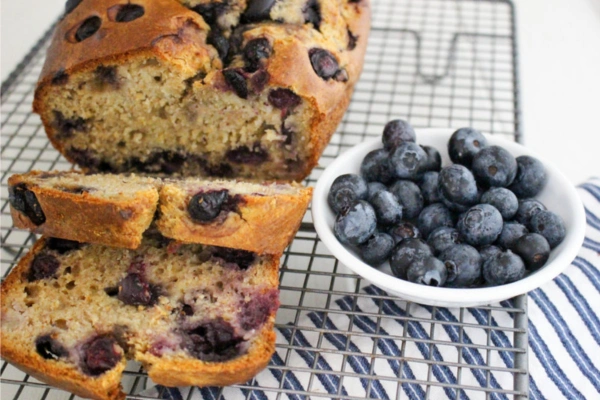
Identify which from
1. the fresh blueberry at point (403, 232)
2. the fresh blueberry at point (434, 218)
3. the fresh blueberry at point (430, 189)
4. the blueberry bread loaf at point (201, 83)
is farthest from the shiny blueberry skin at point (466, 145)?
the blueberry bread loaf at point (201, 83)

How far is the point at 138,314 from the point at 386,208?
30.2 inches

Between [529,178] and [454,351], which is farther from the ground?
[529,178]

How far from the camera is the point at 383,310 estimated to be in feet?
6.87

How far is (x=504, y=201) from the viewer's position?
2035mm

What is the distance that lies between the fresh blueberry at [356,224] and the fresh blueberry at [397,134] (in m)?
0.34

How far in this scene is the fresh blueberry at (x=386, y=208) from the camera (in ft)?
6.71

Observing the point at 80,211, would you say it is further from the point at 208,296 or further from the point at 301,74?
the point at 301,74

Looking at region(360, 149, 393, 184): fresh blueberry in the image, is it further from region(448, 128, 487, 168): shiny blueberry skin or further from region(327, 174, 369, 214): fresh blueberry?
region(448, 128, 487, 168): shiny blueberry skin

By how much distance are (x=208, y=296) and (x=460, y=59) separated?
2177 millimetres

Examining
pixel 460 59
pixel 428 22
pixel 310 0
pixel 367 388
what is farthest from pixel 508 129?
pixel 367 388

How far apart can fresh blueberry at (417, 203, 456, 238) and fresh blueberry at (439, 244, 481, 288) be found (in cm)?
14

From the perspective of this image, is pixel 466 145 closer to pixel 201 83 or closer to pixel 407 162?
pixel 407 162

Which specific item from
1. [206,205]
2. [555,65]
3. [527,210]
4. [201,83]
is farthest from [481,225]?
[555,65]

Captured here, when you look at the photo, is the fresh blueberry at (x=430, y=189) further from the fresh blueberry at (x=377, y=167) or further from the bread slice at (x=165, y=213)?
the bread slice at (x=165, y=213)
